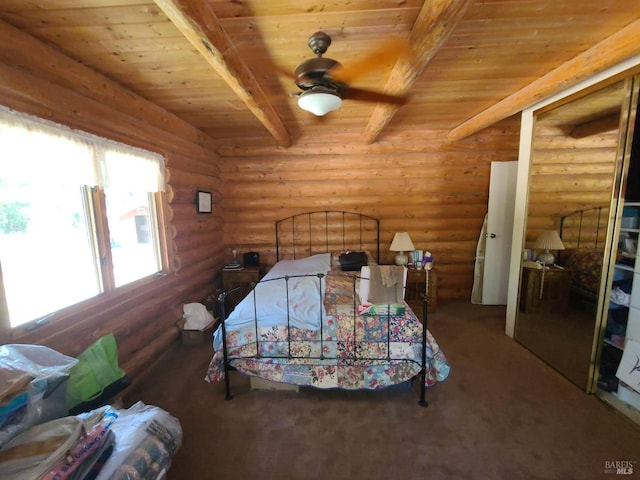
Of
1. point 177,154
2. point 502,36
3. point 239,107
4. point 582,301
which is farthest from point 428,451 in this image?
point 177,154

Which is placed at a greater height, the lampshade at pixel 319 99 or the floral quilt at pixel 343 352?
the lampshade at pixel 319 99

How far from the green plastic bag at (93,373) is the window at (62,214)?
0.39m

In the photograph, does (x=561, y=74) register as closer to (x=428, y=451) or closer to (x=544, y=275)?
(x=544, y=275)

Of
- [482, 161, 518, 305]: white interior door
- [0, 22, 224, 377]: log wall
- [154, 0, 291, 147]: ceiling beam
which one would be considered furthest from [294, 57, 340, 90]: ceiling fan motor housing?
[482, 161, 518, 305]: white interior door

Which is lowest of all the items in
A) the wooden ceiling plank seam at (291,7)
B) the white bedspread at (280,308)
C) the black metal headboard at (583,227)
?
the white bedspread at (280,308)

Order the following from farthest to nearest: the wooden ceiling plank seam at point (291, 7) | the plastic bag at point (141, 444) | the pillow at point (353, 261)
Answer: the pillow at point (353, 261), the wooden ceiling plank seam at point (291, 7), the plastic bag at point (141, 444)

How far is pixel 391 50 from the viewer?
1430 mm

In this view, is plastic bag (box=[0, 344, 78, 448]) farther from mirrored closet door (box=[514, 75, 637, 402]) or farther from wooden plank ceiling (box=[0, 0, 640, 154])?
mirrored closet door (box=[514, 75, 637, 402])

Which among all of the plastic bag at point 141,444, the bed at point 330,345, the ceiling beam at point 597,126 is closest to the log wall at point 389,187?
the ceiling beam at point 597,126

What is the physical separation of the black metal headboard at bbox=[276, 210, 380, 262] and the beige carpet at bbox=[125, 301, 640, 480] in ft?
7.21

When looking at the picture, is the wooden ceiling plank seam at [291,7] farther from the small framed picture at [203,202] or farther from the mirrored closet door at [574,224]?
the small framed picture at [203,202]

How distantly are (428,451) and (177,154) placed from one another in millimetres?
3704

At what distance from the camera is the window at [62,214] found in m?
1.58

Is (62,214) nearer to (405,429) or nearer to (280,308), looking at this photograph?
(280,308)
